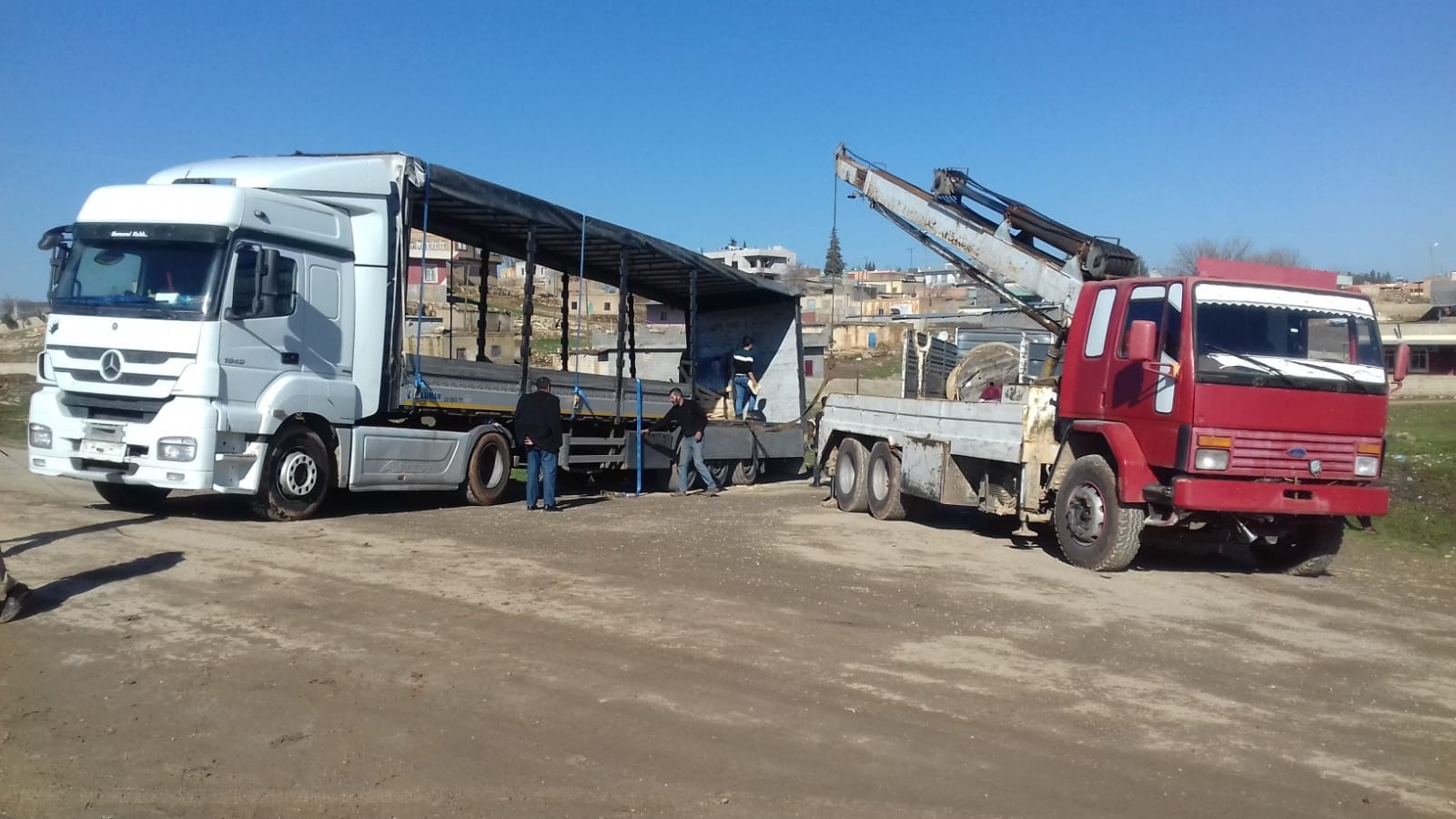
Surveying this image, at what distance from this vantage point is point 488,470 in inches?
553

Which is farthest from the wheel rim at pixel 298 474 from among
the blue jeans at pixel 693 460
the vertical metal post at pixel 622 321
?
the blue jeans at pixel 693 460

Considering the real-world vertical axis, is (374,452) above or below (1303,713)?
above

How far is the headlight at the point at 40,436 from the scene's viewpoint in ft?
35.3

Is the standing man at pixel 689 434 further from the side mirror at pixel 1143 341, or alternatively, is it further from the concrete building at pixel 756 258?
the concrete building at pixel 756 258

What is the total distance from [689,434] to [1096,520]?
24.3 feet

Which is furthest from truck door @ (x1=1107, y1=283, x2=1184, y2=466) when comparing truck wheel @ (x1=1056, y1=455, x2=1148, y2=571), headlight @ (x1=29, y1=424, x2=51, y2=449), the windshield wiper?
headlight @ (x1=29, y1=424, x2=51, y2=449)

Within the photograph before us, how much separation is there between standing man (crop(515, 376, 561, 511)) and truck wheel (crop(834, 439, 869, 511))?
152 inches

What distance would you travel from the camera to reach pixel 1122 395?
33.0 feet

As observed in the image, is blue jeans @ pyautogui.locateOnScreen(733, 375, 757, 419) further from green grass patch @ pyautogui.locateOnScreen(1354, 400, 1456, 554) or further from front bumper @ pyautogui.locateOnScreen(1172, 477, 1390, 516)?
front bumper @ pyautogui.locateOnScreen(1172, 477, 1390, 516)

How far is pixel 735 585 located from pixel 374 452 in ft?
16.9

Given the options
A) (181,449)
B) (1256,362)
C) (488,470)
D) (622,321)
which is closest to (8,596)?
(181,449)

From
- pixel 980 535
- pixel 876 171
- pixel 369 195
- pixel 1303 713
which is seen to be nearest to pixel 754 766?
pixel 1303 713

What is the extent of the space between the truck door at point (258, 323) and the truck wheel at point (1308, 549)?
9.82 m

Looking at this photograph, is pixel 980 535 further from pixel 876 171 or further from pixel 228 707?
pixel 228 707
